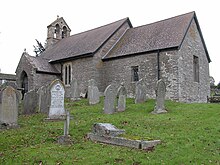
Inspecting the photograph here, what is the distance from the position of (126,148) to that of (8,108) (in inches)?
211

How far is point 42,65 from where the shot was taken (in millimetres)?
28500

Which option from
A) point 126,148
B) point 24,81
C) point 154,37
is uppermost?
point 154,37

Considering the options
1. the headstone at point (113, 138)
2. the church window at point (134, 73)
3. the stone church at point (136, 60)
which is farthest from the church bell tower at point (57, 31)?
the headstone at point (113, 138)

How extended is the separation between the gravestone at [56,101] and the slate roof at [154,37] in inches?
433

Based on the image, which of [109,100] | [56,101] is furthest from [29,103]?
[109,100]

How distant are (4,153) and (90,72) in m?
18.1

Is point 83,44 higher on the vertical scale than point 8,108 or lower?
higher

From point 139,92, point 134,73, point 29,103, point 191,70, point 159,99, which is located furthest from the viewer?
point 134,73

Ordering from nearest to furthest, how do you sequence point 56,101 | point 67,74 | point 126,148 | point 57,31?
1. point 126,148
2. point 56,101
3. point 67,74
4. point 57,31

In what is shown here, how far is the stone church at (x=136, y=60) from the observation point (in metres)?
21.6

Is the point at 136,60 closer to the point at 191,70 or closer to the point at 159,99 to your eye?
the point at 191,70

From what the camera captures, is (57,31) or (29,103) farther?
(57,31)

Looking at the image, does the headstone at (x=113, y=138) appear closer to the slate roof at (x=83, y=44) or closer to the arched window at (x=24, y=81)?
the slate roof at (x=83, y=44)

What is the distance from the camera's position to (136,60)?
23.4m
